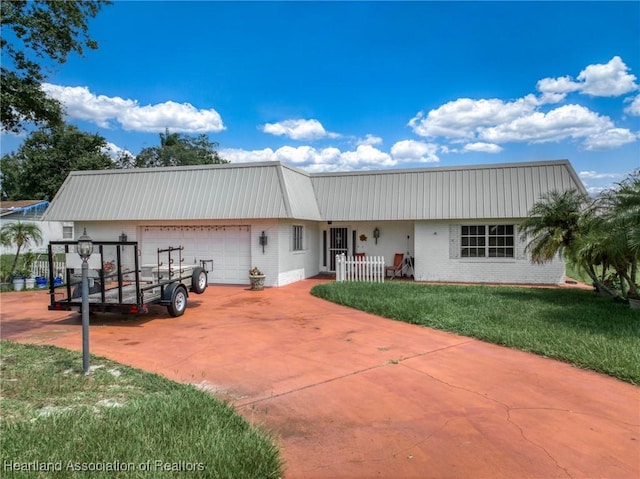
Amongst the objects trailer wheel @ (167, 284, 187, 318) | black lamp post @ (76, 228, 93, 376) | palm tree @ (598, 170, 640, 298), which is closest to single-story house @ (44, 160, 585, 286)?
trailer wheel @ (167, 284, 187, 318)

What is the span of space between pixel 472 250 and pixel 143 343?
39.5ft

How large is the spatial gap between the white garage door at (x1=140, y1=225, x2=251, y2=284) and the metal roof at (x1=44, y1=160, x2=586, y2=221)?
2.63 feet

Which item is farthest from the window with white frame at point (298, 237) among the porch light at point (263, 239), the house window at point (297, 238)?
the porch light at point (263, 239)

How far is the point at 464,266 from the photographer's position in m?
15.6

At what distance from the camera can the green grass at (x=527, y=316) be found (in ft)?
20.3

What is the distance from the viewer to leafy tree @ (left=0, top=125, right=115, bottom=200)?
33469 mm

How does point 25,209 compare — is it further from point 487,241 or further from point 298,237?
point 487,241

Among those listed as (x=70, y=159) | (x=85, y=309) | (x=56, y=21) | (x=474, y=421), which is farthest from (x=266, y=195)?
(x=70, y=159)

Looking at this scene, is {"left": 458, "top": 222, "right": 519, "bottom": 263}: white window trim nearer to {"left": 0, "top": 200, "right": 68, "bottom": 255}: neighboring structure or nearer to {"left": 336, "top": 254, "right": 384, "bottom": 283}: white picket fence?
{"left": 336, "top": 254, "right": 384, "bottom": 283}: white picket fence

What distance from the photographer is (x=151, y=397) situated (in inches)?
181

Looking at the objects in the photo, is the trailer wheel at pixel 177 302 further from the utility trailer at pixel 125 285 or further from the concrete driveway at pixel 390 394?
the concrete driveway at pixel 390 394

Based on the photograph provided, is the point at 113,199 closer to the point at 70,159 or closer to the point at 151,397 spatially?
the point at 151,397

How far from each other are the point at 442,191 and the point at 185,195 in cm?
940

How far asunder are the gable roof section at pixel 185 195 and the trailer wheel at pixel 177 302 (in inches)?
190
